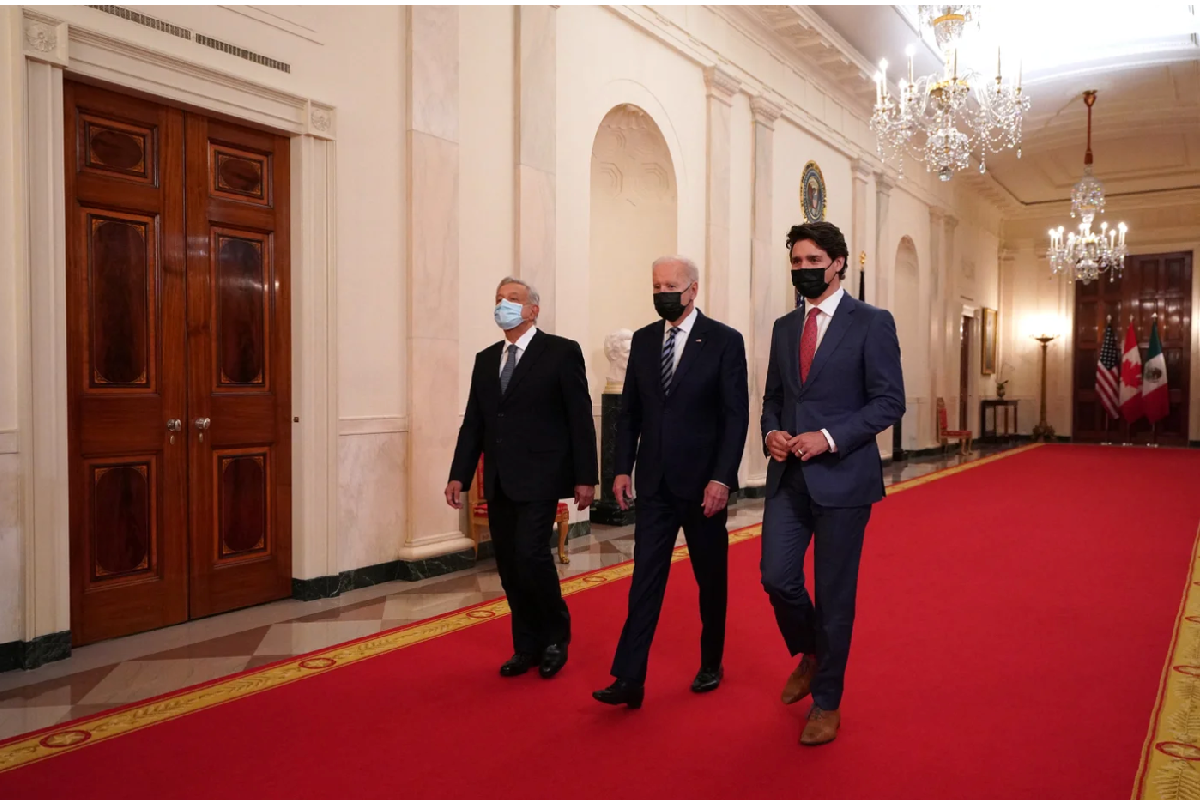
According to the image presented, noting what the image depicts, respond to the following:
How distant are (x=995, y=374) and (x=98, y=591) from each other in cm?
1938

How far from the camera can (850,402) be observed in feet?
9.83

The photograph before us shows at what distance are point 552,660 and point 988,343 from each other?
18017 millimetres

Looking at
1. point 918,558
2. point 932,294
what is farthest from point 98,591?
point 932,294

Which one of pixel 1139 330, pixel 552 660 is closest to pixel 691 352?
pixel 552 660

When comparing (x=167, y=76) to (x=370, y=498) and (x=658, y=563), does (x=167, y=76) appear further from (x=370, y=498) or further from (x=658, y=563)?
(x=658, y=563)

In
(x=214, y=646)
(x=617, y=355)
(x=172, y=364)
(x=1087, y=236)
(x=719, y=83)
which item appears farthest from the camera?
(x=1087, y=236)

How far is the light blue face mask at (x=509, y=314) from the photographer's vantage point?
12.3ft

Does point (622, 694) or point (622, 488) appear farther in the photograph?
point (622, 488)

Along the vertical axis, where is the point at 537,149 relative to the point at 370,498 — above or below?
above

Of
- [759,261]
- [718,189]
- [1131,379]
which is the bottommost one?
[1131,379]

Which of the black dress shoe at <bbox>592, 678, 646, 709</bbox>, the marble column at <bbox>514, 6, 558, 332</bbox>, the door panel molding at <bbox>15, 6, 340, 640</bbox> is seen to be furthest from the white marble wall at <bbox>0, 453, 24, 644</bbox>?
the marble column at <bbox>514, 6, 558, 332</bbox>

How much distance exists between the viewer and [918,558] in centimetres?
623

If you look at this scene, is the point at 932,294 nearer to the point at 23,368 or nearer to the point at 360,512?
the point at 360,512

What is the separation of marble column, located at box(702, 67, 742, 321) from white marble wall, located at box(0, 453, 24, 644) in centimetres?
654
